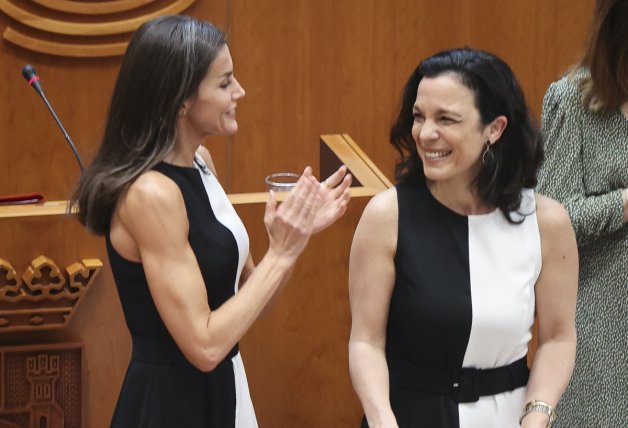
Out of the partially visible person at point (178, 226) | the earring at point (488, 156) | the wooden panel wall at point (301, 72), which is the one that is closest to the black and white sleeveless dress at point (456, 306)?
the earring at point (488, 156)

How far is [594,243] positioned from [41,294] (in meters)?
1.46

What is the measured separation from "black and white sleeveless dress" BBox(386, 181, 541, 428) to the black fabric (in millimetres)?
369

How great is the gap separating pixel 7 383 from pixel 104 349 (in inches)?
10.8

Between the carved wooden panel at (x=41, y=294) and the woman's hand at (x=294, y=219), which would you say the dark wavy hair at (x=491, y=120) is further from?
the carved wooden panel at (x=41, y=294)

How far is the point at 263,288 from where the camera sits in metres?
2.35

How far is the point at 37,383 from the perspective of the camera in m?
3.20

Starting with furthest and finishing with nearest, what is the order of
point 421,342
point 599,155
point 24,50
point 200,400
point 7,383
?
point 24,50 → point 7,383 → point 599,155 → point 200,400 → point 421,342

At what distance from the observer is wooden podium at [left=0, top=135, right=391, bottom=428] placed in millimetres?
3180

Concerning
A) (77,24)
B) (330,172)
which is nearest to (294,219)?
(330,172)

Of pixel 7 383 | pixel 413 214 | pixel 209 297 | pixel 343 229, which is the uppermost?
pixel 413 214

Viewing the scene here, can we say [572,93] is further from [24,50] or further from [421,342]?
[24,50]

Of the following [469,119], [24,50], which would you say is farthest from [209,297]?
[24,50]

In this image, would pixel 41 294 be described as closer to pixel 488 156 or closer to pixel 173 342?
pixel 173 342

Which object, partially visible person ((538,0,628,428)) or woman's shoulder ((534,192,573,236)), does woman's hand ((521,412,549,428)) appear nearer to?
woman's shoulder ((534,192,573,236))
